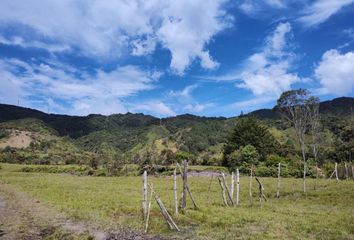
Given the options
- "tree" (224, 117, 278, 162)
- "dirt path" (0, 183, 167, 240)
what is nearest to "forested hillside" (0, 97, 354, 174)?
"tree" (224, 117, 278, 162)

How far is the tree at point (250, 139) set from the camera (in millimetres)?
65438

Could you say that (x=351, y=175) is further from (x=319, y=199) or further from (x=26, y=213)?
(x=26, y=213)

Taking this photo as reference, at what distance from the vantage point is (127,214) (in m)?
17.6

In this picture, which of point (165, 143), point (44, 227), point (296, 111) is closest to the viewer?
point (44, 227)

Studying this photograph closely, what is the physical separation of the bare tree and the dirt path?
46.4 metres

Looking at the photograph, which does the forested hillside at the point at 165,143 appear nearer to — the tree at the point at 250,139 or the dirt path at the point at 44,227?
the tree at the point at 250,139

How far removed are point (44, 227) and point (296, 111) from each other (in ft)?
167

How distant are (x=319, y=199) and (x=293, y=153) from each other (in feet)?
166

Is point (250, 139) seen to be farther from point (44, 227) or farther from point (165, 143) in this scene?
point (165, 143)

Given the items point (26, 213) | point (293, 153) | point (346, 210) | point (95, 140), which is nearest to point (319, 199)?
point (346, 210)

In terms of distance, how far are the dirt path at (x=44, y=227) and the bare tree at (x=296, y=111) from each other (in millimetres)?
46441

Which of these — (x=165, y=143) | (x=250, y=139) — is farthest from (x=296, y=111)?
(x=165, y=143)

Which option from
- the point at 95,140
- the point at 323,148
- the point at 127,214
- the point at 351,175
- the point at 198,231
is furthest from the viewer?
the point at 95,140

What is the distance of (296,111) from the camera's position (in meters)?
56.0
